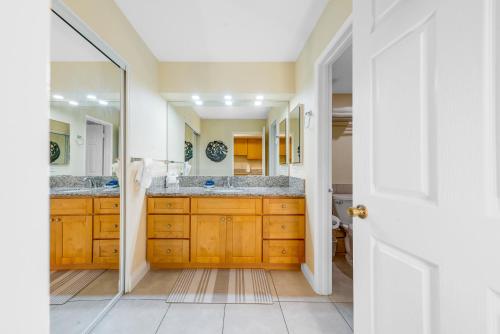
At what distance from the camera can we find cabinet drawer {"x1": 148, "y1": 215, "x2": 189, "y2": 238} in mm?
2619

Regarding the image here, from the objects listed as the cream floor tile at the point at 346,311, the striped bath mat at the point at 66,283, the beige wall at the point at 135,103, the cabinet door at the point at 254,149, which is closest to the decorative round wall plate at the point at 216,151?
the cabinet door at the point at 254,149

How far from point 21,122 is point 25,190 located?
0.10m

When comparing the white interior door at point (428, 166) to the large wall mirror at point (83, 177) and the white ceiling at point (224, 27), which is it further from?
the large wall mirror at point (83, 177)

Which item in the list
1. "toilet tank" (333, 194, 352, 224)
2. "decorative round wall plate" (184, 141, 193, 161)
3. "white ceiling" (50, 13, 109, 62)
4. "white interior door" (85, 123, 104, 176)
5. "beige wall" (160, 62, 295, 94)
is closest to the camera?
"white ceiling" (50, 13, 109, 62)

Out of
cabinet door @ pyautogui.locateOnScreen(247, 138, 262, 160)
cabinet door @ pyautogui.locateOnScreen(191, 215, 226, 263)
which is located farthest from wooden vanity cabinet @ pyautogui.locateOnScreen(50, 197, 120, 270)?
cabinet door @ pyautogui.locateOnScreen(247, 138, 262, 160)

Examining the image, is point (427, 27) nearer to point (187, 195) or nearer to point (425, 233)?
point (425, 233)

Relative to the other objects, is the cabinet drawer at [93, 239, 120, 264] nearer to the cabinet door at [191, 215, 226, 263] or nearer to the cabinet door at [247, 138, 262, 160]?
the cabinet door at [191, 215, 226, 263]

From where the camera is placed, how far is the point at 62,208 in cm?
142

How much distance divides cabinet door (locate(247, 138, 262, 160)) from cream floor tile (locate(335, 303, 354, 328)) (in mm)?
1897

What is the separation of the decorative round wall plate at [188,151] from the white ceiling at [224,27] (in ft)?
3.42

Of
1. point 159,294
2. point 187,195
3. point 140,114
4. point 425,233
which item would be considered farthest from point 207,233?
point 425,233

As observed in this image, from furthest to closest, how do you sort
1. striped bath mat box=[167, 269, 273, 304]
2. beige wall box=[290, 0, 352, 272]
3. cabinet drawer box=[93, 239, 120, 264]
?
striped bath mat box=[167, 269, 273, 304]
beige wall box=[290, 0, 352, 272]
cabinet drawer box=[93, 239, 120, 264]

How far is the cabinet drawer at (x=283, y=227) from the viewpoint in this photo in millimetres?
2623

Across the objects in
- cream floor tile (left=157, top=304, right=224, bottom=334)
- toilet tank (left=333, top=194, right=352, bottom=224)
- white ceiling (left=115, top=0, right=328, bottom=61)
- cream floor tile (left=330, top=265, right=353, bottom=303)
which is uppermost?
white ceiling (left=115, top=0, right=328, bottom=61)
